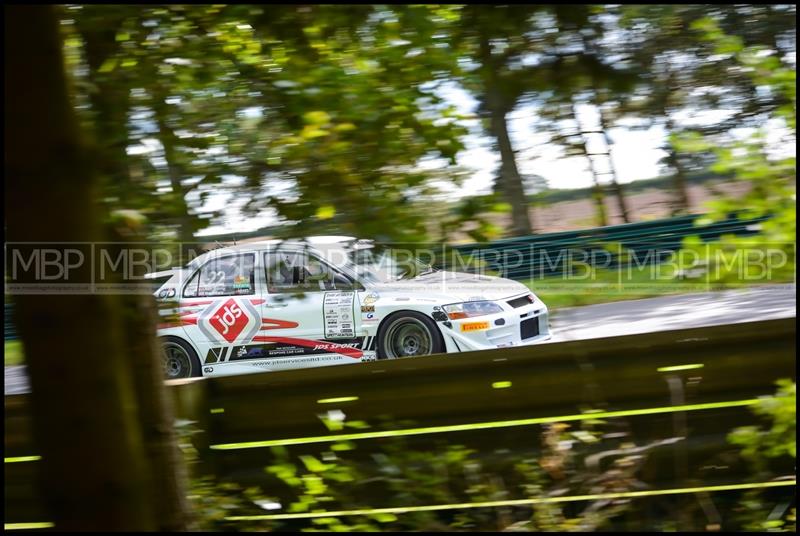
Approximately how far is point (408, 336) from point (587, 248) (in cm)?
467

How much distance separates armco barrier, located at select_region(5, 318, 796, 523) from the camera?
3.99m

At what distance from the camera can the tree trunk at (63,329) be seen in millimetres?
2129

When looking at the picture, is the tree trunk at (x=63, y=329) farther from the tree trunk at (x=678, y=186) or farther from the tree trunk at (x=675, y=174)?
the tree trunk at (x=678, y=186)

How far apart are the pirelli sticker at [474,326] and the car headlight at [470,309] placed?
0.09 meters

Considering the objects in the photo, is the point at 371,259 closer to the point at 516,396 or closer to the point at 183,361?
the point at 516,396

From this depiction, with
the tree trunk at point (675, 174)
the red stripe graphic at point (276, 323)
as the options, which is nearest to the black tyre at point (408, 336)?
the red stripe graphic at point (276, 323)

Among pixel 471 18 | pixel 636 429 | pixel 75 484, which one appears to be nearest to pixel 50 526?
pixel 75 484

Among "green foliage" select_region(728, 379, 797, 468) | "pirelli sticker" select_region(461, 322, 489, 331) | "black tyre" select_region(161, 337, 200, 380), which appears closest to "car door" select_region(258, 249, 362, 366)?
"black tyre" select_region(161, 337, 200, 380)

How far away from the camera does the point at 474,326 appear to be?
7.56m

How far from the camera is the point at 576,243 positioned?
344 centimetres

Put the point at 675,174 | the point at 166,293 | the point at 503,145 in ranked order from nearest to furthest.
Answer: the point at 503,145, the point at 166,293, the point at 675,174

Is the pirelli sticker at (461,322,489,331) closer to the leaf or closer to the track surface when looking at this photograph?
the track surface

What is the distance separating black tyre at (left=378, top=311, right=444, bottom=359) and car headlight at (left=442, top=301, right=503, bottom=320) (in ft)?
0.80

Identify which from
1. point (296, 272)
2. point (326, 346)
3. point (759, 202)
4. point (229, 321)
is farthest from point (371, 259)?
point (229, 321)
